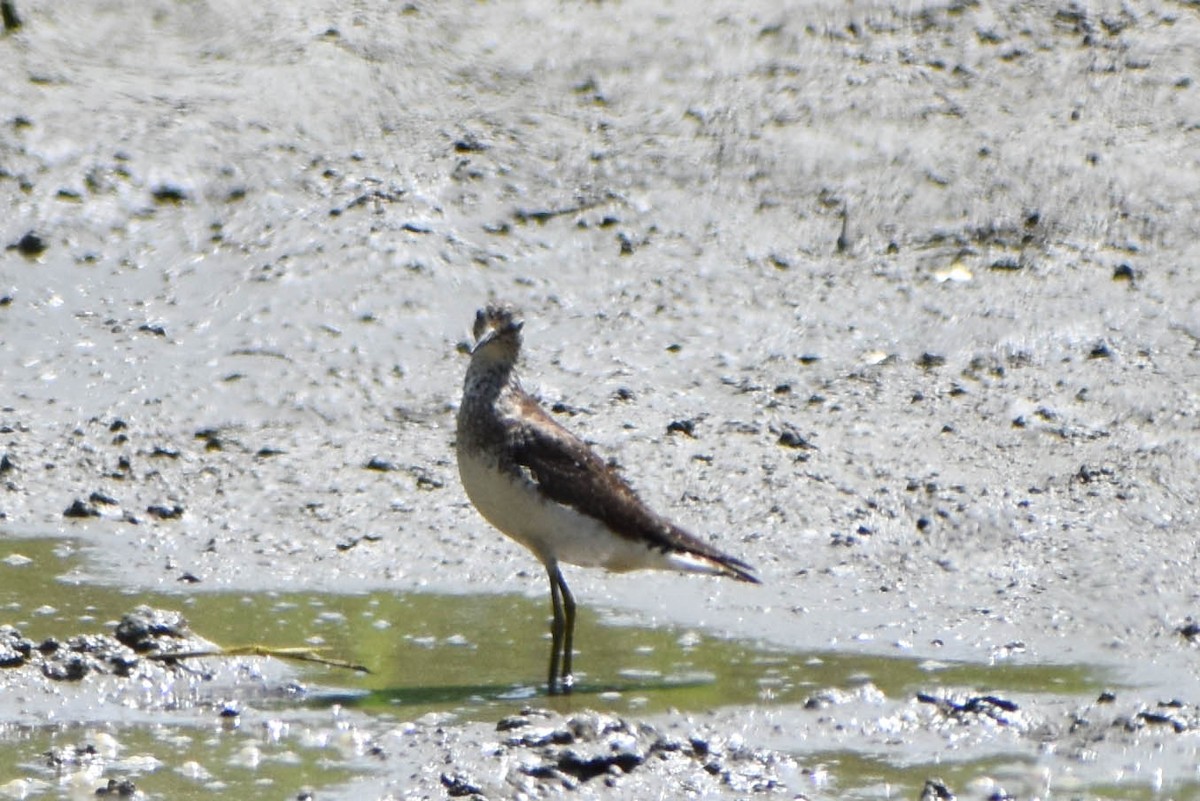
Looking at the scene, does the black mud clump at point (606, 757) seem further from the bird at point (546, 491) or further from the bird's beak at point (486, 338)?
the bird's beak at point (486, 338)

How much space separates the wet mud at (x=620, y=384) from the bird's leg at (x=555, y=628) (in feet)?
0.38

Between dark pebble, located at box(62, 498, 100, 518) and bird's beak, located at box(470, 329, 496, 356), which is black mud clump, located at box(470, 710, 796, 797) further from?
dark pebble, located at box(62, 498, 100, 518)

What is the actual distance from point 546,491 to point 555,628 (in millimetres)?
507

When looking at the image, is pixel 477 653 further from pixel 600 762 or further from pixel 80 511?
pixel 80 511

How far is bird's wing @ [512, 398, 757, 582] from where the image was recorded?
771 cm

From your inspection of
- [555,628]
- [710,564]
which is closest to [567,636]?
[555,628]

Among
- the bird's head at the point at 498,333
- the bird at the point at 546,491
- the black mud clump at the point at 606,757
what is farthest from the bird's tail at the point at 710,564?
the black mud clump at the point at 606,757

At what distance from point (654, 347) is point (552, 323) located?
1.76 ft

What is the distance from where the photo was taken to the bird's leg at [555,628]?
23.9 feet

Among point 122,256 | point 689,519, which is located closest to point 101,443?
point 122,256

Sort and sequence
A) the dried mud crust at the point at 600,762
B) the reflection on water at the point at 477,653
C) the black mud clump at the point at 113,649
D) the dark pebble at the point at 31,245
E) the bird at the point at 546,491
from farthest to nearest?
the dark pebble at the point at 31,245
the bird at the point at 546,491
the reflection on water at the point at 477,653
the black mud clump at the point at 113,649
the dried mud crust at the point at 600,762

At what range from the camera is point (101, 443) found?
9.52 metres

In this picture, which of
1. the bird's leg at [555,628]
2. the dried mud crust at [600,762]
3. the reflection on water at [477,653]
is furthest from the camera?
the bird's leg at [555,628]

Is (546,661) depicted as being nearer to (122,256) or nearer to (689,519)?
(689,519)
